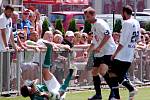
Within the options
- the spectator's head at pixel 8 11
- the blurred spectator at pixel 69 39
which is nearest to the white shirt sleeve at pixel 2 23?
the spectator's head at pixel 8 11

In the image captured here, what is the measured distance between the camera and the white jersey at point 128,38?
47.4 feet

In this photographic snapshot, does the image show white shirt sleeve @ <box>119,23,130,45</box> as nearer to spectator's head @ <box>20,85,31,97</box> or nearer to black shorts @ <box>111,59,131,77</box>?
black shorts @ <box>111,59,131,77</box>

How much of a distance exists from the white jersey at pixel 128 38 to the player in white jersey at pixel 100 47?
56cm

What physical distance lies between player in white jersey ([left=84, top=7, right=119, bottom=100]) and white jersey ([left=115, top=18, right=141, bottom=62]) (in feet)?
1.84

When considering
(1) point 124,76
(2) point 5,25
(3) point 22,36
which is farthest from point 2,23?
(1) point 124,76

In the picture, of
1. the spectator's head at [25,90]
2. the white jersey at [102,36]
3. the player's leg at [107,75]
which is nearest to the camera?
the spectator's head at [25,90]

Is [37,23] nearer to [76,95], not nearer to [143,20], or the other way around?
[76,95]

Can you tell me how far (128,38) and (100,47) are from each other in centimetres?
75

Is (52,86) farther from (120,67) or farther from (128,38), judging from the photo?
(128,38)

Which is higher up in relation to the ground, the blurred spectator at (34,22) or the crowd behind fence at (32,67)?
the blurred spectator at (34,22)

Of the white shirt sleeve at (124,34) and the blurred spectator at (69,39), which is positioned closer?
the white shirt sleeve at (124,34)

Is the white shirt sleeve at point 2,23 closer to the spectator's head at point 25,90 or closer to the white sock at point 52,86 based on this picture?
the white sock at point 52,86

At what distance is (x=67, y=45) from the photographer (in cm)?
1833

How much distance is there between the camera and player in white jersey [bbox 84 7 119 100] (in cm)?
1503
